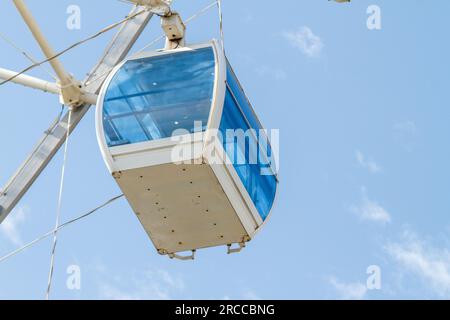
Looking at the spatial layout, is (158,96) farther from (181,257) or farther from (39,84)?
(39,84)

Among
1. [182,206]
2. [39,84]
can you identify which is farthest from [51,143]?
[182,206]

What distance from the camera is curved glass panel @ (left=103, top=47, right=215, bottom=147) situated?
603 inches

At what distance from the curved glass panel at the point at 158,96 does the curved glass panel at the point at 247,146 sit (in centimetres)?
27

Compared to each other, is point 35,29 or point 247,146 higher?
point 35,29

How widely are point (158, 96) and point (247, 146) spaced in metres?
1.04

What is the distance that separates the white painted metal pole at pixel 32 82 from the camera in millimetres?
18234

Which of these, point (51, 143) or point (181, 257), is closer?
point (181, 257)

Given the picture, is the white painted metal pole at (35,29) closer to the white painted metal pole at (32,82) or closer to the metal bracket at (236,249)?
the white painted metal pole at (32,82)

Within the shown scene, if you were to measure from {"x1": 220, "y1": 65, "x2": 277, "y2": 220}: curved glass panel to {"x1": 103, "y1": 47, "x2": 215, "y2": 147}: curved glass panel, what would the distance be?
0.27 metres

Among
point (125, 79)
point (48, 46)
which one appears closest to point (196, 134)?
point (125, 79)

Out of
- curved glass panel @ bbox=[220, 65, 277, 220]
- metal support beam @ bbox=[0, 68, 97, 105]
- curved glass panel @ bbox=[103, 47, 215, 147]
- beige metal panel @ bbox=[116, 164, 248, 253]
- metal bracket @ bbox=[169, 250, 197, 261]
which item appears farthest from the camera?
metal support beam @ bbox=[0, 68, 97, 105]

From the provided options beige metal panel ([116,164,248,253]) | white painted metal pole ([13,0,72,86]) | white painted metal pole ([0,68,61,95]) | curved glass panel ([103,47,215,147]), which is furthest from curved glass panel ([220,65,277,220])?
white painted metal pole ([0,68,61,95])

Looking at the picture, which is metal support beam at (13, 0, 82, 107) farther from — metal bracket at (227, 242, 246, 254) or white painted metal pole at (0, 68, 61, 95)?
metal bracket at (227, 242, 246, 254)

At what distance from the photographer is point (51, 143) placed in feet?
60.2
